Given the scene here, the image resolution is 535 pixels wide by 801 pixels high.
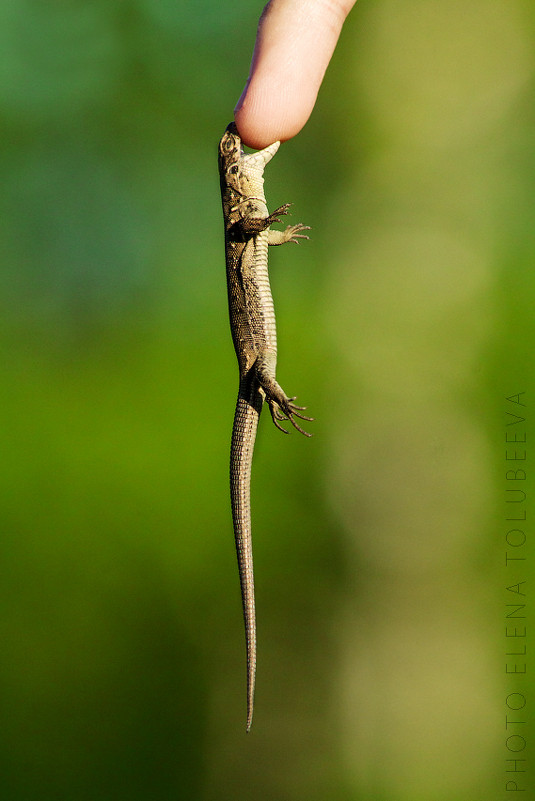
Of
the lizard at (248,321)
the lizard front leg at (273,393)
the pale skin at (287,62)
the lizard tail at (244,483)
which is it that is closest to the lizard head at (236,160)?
the lizard at (248,321)

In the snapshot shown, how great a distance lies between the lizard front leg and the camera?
7.64ft

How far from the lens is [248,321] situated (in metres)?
2.53

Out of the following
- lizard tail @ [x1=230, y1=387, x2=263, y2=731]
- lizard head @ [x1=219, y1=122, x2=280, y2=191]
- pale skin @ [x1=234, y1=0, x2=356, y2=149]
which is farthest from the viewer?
lizard head @ [x1=219, y1=122, x2=280, y2=191]

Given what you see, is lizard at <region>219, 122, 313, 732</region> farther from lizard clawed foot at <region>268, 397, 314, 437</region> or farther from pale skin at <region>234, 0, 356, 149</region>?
pale skin at <region>234, 0, 356, 149</region>

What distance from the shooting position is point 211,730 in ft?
16.8

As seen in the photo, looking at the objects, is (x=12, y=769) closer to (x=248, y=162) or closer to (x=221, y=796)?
(x=221, y=796)

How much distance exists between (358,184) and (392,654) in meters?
3.66

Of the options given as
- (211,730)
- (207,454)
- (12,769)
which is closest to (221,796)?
(211,730)

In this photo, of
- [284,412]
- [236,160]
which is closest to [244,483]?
[284,412]

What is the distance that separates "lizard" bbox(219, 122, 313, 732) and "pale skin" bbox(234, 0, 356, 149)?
30 centimetres

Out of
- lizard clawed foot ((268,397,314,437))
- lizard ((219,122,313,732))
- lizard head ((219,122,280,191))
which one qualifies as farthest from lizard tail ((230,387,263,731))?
lizard head ((219,122,280,191))

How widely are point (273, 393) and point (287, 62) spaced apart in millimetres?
1112

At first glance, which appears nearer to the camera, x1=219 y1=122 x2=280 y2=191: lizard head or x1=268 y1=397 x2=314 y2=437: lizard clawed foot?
x1=268 y1=397 x2=314 y2=437: lizard clawed foot

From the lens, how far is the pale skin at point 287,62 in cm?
222
